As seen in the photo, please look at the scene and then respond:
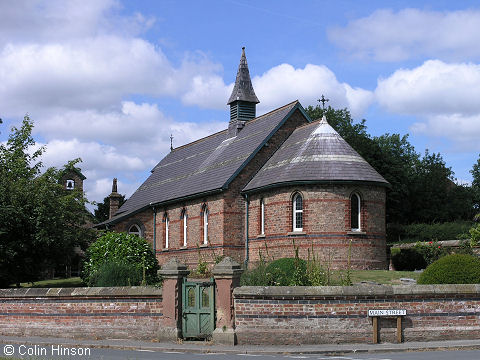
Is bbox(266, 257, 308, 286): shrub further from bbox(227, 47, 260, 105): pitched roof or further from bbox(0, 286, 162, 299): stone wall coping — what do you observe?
bbox(227, 47, 260, 105): pitched roof

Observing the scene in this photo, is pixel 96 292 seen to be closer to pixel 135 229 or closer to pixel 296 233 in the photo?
pixel 296 233

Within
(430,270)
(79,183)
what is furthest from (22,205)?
A: (79,183)

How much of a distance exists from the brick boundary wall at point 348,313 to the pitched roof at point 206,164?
60.1 ft

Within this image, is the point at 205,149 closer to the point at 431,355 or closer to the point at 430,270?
the point at 430,270

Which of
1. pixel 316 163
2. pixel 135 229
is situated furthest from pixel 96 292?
pixel 135 229

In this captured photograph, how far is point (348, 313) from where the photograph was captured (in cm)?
1527

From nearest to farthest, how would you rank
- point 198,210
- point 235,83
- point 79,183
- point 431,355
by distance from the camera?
point 431,355 < point 198,210 < point 235,83 < point 79,183

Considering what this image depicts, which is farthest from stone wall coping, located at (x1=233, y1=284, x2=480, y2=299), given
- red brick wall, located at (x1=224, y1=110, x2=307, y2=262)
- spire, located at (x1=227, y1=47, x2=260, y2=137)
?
spire, located at (x1=227, y1=47, x2=260, y2=137)

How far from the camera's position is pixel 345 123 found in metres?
63.2

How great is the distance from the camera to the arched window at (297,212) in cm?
2995

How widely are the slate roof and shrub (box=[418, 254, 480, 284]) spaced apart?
478 inches

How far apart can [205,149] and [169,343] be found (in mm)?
28574

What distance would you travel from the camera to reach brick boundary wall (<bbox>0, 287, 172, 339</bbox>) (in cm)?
1620

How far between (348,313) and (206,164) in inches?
1001
